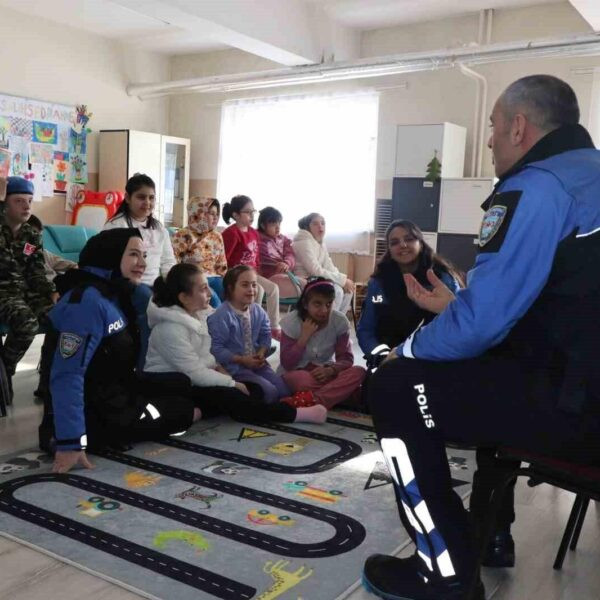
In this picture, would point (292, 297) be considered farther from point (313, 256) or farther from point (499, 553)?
point (499, 553)

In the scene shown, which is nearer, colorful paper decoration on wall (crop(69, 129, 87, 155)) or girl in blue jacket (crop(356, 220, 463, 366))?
girl in blue jacket (crop(356, 220, 463, 366))

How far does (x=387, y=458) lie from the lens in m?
1.63

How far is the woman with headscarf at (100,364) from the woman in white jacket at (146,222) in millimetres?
1095

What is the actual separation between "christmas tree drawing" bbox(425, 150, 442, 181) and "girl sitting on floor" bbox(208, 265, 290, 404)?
3.35m

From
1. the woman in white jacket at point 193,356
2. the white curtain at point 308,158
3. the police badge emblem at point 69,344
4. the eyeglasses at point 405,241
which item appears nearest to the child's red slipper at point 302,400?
the woman in white jacket at point 193,356

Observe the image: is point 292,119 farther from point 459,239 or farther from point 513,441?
point 513,441

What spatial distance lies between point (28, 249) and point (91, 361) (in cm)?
126

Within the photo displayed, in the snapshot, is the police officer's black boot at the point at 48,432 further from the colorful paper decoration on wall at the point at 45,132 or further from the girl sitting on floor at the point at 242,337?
the colorful paper decoration on wall at the point at 45,132

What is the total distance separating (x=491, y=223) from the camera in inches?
57.9

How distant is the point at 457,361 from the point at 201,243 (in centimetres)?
367

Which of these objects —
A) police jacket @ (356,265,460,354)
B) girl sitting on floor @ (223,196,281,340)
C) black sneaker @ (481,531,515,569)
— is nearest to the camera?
black sneaker @ (481,531,515,569)

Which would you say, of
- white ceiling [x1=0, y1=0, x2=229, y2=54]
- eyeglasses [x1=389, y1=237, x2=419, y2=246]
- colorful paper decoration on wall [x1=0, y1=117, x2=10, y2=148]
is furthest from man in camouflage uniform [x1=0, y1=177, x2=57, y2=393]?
colorful paper decoration on wall [x1=0, y1=117, x2=10, y2=148]

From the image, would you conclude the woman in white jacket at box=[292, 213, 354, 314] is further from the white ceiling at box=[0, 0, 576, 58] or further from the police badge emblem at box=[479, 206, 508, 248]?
the police badge emblem at box=[479, 206, 508, 248]

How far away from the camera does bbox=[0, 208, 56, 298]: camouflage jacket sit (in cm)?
353
